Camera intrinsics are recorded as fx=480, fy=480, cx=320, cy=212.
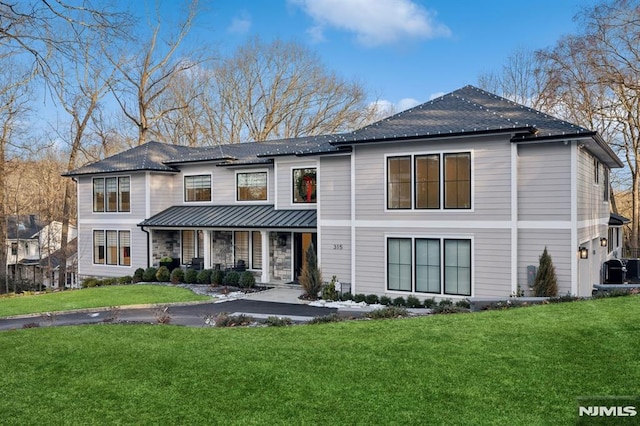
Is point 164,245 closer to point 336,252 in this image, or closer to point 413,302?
point 336,252

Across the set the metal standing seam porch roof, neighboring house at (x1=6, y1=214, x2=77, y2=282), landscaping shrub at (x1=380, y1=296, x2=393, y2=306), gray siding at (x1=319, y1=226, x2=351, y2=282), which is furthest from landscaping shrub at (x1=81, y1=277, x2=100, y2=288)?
neighboring house at (x1=6, y1=214, x2=77, y2=282)

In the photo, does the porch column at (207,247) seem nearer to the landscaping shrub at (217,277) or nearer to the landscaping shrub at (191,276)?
the landscaping shrub at (191,276)

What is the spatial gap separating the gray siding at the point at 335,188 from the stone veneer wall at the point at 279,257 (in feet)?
12.5

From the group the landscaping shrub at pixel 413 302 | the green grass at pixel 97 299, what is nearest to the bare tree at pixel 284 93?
the green grass at pixel 97 299

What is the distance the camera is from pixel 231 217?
795 inches

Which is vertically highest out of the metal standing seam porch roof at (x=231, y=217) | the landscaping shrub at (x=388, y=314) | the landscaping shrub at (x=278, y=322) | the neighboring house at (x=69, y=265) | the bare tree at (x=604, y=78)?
the bare tree at (x=604, y=78)

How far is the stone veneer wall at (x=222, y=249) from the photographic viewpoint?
2139 cm

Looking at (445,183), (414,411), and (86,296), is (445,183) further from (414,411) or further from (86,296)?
(86,296)

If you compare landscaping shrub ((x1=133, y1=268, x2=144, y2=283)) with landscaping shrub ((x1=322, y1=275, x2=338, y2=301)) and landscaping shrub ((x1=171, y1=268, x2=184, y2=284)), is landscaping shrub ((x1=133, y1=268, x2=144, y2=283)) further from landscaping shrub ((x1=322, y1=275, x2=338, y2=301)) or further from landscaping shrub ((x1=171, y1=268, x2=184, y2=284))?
landscaping shrub ((x1=322, y1=275, x2=338, y2=301))

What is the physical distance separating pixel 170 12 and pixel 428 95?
59.7ft

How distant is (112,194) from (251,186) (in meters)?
7.29

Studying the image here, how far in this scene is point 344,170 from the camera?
52.5ft

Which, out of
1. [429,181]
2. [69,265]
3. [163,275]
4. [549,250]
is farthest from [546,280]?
[69,265]

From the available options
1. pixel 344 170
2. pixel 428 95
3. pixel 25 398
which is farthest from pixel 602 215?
pixel 25 398
